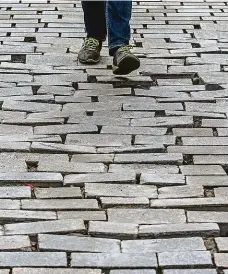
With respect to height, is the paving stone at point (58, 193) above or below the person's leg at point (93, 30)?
below

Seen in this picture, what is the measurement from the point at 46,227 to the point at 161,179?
0.73 meters

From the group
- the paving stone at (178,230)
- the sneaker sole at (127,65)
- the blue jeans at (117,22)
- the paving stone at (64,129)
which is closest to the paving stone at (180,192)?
the paving stone at (178,230)

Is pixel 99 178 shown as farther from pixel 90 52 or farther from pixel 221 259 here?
pixel 90 52

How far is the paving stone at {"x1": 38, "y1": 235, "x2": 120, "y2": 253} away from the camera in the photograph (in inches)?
129

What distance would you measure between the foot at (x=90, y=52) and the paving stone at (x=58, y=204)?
234 cm

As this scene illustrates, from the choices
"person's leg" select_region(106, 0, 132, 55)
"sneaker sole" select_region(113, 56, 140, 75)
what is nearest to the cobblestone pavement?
"sneaker sole" select_region(113, 56, 140, 75)

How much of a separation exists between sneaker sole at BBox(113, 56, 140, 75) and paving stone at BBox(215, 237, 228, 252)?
2.17m

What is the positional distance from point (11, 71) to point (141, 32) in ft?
4.91

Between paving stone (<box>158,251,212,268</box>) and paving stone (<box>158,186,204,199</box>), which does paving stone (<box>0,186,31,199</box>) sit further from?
paving stone (<box>158,251,212,268</box>)

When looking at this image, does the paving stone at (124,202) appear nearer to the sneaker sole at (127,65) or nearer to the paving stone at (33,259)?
the paving stone at (33,259)

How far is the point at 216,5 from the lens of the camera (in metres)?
7.85

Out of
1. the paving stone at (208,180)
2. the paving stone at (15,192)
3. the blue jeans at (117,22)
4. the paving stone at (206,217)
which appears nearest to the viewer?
the paving stone at (206,217)

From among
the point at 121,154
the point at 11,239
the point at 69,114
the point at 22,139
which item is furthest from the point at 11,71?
the point at 11,239

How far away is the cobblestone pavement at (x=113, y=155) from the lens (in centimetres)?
328
